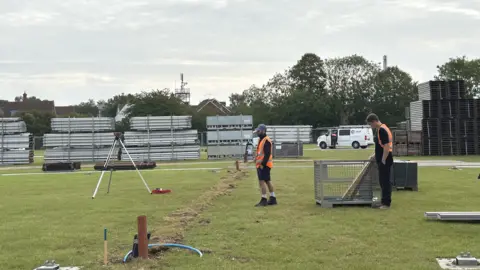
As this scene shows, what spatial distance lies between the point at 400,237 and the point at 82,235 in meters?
5.11

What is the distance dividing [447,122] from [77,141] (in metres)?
25.8

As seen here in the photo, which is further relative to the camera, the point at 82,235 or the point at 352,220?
the point at 352,220

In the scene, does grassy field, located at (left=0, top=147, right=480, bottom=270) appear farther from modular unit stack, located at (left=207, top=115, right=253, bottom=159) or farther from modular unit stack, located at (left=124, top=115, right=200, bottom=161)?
modular unit stack, located at (left=207, top=115, right=253, bottom=159)

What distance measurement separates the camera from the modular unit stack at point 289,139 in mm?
34312

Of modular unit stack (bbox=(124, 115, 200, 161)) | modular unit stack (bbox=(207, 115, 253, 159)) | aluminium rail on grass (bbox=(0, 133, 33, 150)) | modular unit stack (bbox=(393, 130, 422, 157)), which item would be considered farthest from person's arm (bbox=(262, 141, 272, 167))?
aluminium rail on grass (bbox=(0, 133, 33, 150))

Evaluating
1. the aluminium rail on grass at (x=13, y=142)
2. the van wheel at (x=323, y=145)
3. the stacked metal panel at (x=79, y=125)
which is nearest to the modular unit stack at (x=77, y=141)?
the stacked metal panel at (x=79, y=125)

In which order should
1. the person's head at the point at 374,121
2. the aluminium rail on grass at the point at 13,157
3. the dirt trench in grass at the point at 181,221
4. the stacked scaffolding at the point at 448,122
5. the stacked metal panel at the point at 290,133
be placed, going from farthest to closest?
the stacked metal panel at the point at 290,133
the aluminium rail on grass at the point at 13,157
the stacked scaffolding at the point at 448,122
the person's head at the point at 374,121
the dirt trench in grass at the point at 181,221

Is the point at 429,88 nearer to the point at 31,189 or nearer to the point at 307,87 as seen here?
the point at 31,189

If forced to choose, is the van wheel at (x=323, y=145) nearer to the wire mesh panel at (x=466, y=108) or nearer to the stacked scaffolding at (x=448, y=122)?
the stacked scaffolding at (x=448, y=122)

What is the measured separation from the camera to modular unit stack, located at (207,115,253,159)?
35.1m

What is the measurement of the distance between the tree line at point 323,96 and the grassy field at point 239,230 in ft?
185

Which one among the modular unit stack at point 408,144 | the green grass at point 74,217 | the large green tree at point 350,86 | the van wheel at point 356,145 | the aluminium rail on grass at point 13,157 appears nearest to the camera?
the green grass at point 74,217

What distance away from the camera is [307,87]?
275 ft

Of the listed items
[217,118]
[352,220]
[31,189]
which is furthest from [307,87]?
[352,220]
